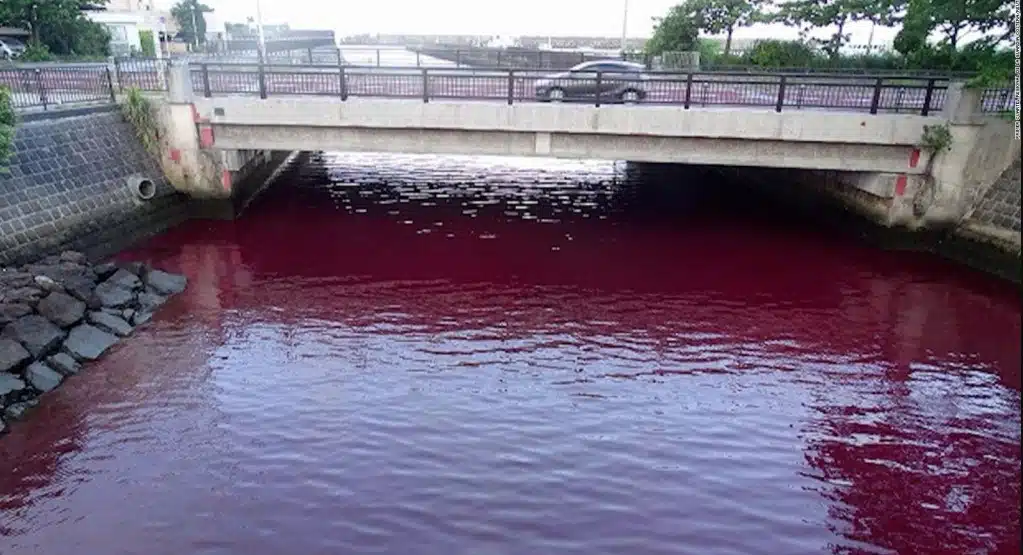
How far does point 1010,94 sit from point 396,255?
15.9 meters

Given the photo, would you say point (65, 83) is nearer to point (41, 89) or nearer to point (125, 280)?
point (41, 89)

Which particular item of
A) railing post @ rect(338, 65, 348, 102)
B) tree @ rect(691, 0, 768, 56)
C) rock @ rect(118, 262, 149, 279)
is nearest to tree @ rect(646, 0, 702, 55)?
tree @ rect(691, 0, 768, 56)

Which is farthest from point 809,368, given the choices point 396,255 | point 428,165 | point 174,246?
point 428,165

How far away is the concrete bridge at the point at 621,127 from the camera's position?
1777 cm

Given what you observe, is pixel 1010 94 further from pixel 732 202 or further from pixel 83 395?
pixel 83 395

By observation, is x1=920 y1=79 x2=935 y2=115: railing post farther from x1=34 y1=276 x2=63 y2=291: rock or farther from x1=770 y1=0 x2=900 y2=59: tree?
x1=34 y1=276 x2=63 y2=291: rock

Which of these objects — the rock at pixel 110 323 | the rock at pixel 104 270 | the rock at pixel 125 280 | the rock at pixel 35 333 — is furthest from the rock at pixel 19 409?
the rock at pixel 104 270

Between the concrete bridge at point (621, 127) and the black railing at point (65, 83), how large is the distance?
238cm

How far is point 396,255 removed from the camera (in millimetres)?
18531

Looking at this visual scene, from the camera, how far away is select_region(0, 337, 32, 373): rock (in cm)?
1101

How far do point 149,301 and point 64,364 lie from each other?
312 cm

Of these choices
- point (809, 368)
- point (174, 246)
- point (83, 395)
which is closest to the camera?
point (83, 395)

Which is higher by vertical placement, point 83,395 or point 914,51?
point 914,51

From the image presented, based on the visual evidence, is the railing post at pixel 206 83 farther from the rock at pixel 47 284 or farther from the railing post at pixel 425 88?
the rock at pixel 47 284
